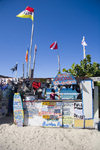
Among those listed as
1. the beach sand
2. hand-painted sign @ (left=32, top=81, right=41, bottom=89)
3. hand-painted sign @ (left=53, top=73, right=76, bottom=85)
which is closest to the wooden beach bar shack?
hand-painted sign @ (left=53, top=73, right=76, bottom=85)

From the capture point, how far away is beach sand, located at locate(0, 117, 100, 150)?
371 centimetres

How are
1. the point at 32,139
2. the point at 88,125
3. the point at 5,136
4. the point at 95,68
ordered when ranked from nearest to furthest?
the point at 32,139 < the point at 5,136 < the point at 88,125 < the point at 95,68

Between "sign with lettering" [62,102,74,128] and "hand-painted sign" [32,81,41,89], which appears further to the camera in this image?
"hand-painted sign" [32,81,41,89]

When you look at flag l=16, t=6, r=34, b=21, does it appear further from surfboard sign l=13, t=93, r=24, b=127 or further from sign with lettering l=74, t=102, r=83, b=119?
sign with lettering l=74, t=102, r=83, b=119

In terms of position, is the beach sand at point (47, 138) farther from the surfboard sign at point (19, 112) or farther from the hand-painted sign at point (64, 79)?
the hand-painted sign at point (64, 79)

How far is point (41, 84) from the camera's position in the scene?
20.6ft

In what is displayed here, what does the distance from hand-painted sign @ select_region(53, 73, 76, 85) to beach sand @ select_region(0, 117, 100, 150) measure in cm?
215

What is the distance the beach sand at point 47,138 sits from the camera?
3.71m

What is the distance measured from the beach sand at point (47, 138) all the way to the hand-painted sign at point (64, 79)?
2.15 meters

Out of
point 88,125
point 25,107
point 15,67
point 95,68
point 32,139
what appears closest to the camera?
point 32,139

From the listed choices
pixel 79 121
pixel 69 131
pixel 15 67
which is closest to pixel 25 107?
pixel 69 131

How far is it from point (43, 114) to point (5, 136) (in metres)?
1.82

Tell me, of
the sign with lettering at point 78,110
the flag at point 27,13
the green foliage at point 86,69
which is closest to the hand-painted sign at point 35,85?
the sign with lettering at point 78,110

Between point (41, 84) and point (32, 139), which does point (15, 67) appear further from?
point (32, 139)
